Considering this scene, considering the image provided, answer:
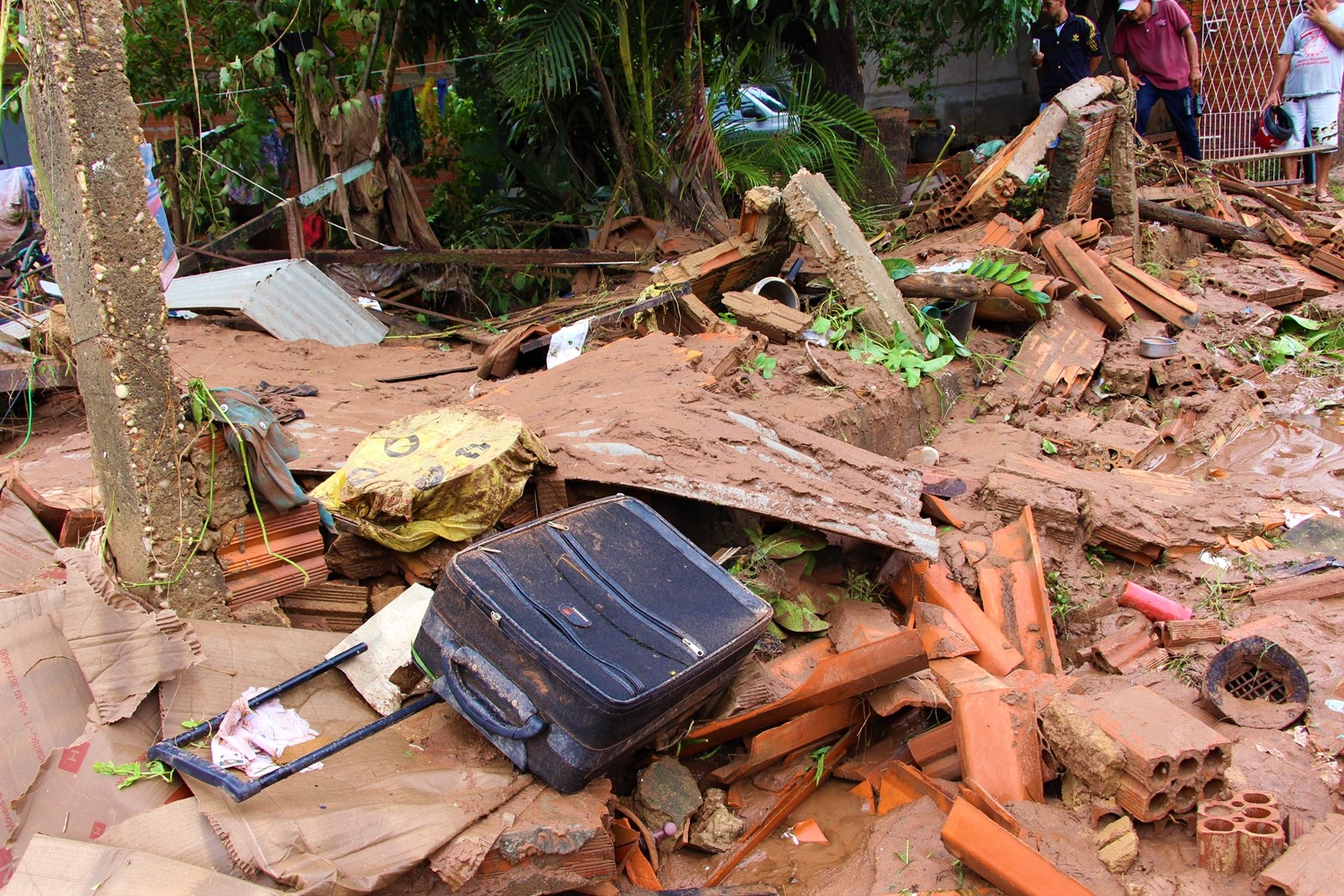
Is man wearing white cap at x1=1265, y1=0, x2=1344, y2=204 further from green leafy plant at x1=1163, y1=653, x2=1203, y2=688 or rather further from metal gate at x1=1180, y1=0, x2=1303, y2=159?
green leafy plant at x1=1163, y1=653, x2=1203, y2=688

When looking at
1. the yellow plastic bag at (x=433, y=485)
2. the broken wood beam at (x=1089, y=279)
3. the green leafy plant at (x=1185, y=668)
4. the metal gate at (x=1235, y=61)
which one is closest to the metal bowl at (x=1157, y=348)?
the broken wood beam at (x=1089, y=279)

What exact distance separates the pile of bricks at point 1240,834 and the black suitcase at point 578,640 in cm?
132

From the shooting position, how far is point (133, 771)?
8.49 feet

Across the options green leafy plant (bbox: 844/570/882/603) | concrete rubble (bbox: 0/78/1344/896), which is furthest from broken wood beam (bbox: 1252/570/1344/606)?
green leafy plant (bbox: 844/570/882/603)

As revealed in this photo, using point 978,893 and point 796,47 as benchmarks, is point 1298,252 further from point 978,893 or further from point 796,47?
point 978,893

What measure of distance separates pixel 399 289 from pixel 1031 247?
16.8ft

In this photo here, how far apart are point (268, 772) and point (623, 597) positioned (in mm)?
1089

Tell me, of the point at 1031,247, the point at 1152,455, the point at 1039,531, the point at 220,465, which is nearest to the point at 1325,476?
the point at 1152,455

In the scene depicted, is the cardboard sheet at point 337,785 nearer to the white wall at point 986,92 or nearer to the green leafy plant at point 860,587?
the green leafy plant at point 860,587

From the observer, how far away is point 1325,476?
516 centimetres

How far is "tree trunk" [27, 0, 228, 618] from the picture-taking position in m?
2.61

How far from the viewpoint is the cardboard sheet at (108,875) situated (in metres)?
2.25

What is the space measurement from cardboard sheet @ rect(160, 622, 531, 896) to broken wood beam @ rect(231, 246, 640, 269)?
4.64m

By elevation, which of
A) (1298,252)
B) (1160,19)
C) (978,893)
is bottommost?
(978,893)
